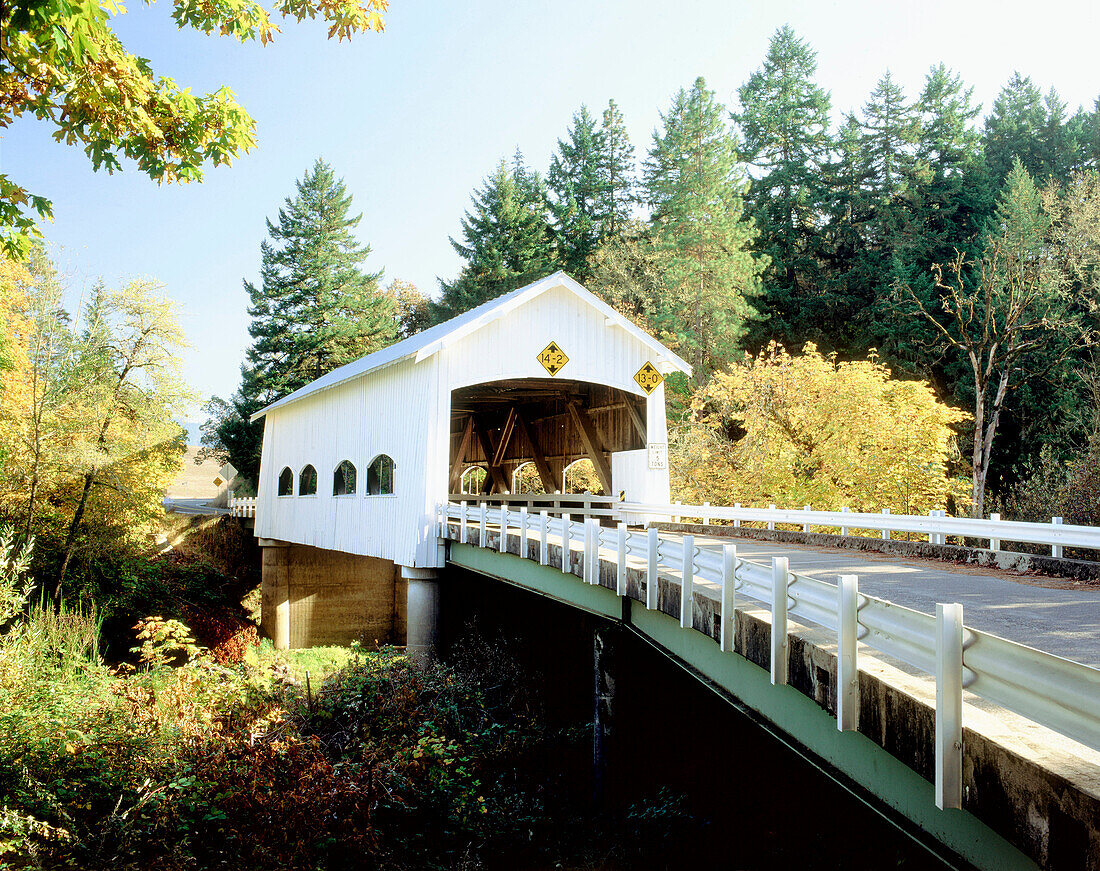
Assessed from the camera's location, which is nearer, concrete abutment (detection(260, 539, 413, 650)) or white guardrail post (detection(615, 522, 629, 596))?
white guardrail post (detection(615, 522, 629, 596))

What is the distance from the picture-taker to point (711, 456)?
80.5ft

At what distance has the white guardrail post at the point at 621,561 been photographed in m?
8.13

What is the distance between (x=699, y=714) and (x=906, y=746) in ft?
24.6

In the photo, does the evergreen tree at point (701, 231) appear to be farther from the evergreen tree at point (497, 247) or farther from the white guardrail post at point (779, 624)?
the white guardrail post at point (779, 624)

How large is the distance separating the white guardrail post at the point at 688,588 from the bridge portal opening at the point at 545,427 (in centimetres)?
996

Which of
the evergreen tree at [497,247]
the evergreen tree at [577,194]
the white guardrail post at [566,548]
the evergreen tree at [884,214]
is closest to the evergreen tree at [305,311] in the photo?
the evergreen tree at [497,247]

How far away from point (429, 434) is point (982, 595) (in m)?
9.75

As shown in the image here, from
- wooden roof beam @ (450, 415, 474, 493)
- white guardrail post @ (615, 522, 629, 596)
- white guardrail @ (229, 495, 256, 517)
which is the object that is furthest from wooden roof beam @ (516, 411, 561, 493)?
white guardrail @ (229, 495, 256, 517)

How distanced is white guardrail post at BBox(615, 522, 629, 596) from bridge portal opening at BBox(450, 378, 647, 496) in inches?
327

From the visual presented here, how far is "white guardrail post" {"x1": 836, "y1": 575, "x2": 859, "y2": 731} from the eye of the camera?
4.16 m

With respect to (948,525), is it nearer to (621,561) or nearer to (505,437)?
(621,561)

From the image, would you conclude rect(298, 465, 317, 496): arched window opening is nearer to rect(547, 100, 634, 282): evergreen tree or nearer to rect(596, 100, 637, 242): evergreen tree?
rect(547, 100, 634, 282): evergreen tree

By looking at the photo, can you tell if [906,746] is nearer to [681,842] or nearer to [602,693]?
[681,842]

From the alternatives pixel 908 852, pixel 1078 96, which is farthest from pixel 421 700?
pixel 1078 96
